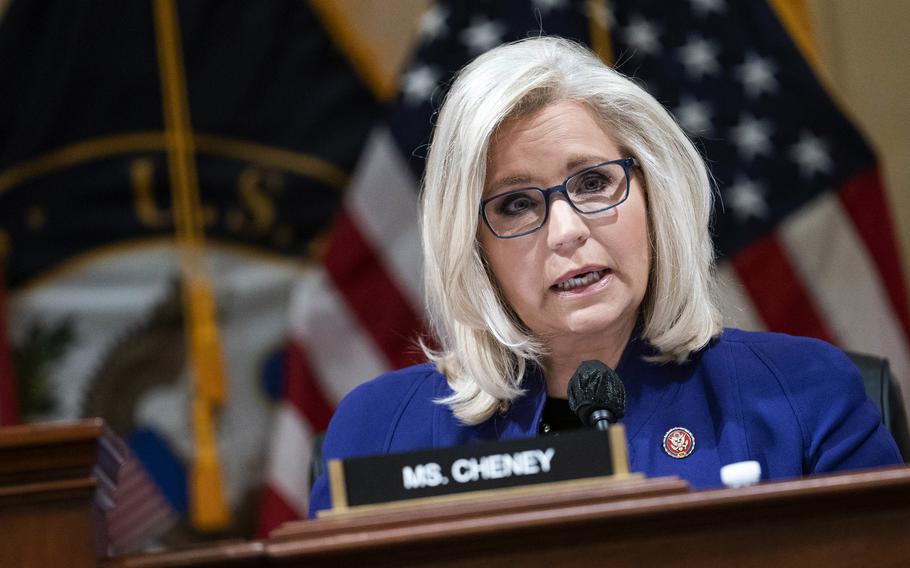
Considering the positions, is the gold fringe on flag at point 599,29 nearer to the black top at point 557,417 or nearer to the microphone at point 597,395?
the black top at point 557,417

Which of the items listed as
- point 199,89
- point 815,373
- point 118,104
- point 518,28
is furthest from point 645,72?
point 815,373

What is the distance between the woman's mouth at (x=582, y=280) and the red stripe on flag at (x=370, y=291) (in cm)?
180

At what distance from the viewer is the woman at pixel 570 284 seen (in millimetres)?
1884

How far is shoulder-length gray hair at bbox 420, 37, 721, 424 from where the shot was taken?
6.47 ft

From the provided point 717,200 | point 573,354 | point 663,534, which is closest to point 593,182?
point 573,354

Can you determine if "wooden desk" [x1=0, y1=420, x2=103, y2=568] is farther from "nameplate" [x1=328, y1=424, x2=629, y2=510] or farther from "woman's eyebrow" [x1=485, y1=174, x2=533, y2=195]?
"woman's eyebrow" [x1=485, y1=174, x2=533, y2=195]

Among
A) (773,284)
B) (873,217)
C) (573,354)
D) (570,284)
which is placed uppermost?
(873,217)

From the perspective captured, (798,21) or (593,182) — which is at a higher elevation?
(798,21)

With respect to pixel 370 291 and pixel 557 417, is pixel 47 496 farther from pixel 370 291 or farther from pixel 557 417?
pixel 370 291

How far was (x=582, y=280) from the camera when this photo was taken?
1.93 meters

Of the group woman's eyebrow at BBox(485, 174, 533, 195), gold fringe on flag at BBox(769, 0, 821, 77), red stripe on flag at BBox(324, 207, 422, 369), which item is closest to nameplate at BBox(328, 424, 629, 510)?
woman's eyebrow at BBox(485, 174, 533, 195)

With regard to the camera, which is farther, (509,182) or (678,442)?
(509,182)

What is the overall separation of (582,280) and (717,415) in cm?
30

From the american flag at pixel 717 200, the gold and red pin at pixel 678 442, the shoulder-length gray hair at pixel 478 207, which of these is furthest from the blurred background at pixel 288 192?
the gold and red pin at pixel 678 442
